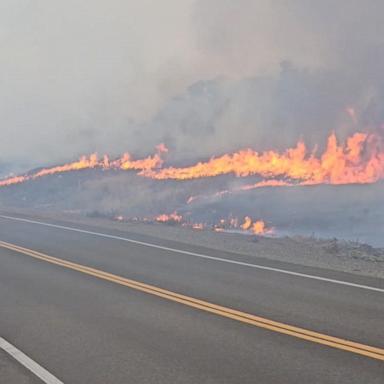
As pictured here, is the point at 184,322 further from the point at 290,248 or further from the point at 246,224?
the point at 246,224

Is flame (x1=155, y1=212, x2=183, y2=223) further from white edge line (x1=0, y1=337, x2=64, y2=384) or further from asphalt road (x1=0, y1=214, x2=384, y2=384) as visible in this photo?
white edge line (x1=0, y1=337, x2=64, y2=384)

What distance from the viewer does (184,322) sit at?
745 centimetres

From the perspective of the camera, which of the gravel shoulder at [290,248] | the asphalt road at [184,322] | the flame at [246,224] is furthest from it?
the flame at [246,224]

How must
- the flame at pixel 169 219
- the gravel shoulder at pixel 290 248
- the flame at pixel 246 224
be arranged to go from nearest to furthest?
the gravel shoulder at pixel 290 248, the flame at pixel 169 219, the flame at pixel 246 224

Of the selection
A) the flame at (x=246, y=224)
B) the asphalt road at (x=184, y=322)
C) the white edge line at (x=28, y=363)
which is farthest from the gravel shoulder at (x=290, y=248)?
the flame at (x=246, y=224)

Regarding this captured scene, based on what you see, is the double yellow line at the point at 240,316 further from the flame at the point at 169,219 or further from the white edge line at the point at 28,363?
the flame at the point at 169,219

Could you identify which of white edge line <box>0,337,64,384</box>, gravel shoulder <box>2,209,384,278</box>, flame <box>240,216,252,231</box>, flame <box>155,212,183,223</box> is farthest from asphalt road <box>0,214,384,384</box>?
flame <box>240,216,252,231</box>

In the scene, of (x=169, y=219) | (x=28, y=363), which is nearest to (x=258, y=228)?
(x=169, y=219)

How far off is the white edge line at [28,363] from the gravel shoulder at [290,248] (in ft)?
24.0

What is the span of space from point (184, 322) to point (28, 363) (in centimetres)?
226

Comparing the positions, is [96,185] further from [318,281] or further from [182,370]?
[182,370]

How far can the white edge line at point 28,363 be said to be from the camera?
560 centimetres

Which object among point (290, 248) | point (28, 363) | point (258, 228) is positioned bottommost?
point (28, 363)

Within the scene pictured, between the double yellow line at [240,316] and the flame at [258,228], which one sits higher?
the flame at [258,228]
